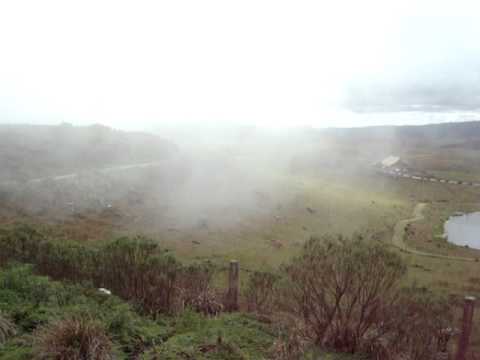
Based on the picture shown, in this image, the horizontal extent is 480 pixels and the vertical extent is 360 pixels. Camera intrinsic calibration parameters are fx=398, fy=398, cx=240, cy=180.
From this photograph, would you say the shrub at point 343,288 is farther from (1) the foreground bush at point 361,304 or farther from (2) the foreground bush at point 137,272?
(2) the foreground bush at point 137,272

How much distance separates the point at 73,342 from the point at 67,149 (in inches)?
1412

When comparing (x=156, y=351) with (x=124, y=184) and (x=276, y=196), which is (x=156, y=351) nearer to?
(x=124, y=184)

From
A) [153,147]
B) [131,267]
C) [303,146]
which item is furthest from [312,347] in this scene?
[303,146]

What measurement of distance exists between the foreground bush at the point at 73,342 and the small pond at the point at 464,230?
119 ft

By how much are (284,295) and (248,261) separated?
1332 cm

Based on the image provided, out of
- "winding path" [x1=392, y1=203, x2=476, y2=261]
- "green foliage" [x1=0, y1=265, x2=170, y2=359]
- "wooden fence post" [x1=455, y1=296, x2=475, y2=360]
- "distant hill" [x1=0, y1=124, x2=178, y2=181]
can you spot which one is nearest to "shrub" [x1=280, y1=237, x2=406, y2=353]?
"wooden fence post" [x1=455, y1=296, x2=475, y2=360]

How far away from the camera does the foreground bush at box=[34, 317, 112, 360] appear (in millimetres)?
5016

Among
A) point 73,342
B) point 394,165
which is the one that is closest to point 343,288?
point 73,342

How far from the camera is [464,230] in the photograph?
139ft

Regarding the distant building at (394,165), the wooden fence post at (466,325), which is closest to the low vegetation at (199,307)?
the wooden fence post at (466,325)

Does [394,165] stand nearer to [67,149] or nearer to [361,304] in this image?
[67,149]

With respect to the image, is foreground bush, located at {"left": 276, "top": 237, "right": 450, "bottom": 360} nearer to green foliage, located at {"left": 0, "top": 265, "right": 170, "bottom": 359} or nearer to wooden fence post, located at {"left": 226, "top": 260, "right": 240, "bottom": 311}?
wooden fence post, located at {"left": 226, "top": 260, "right": 240, "bottom": 311}

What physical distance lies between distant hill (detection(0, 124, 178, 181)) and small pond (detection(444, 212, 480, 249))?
31.6 meters

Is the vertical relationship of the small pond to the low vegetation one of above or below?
below
